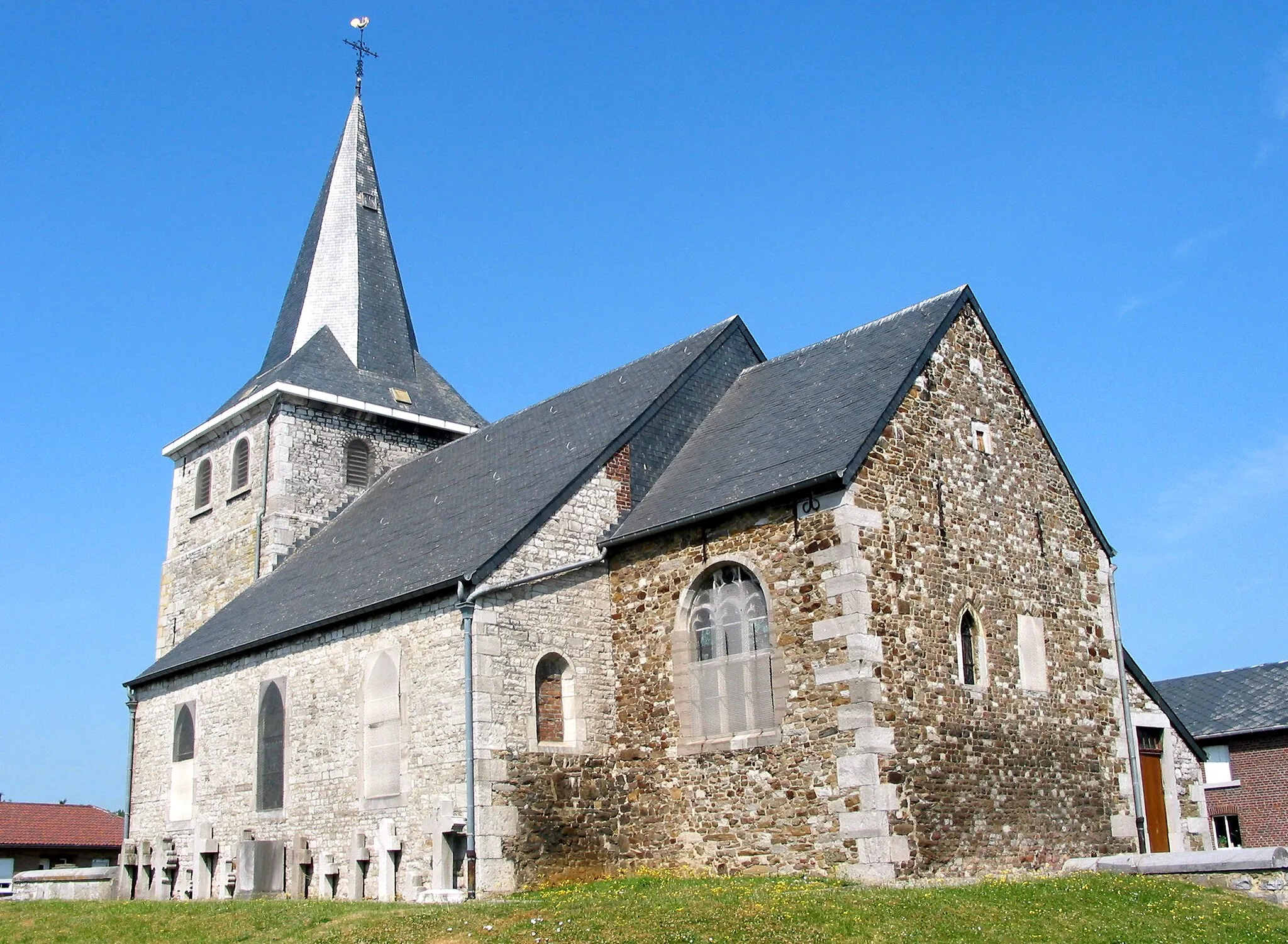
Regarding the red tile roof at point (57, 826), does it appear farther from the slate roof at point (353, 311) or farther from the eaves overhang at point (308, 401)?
the slate roof at point (353, 311)

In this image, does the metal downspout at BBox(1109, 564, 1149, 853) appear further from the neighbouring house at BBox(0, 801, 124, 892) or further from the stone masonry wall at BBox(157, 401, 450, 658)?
the neighbouring house at BBox(0, 801, 124, 892)

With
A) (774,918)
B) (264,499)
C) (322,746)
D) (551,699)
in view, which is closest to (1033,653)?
(551,699)

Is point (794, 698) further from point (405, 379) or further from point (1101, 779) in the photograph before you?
point (405, 379)

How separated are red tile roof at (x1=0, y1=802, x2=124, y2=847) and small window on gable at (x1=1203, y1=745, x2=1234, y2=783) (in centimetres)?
2942

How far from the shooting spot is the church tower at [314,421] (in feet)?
82.3

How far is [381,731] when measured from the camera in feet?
55.8

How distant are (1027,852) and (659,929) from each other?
656 centimetres

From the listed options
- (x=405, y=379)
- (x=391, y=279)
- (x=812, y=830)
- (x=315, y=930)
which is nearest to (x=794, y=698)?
(x=812, y=830)

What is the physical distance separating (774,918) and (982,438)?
8381mm

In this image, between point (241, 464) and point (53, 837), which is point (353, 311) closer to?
point (241, 464)

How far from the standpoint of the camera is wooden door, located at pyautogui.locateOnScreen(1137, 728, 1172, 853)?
18.5 meters

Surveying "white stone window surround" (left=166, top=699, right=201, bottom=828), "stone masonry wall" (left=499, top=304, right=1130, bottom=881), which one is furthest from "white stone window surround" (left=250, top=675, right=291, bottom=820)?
"stone masonry wall" (left=499, top=304, right=1130, bottom=881)

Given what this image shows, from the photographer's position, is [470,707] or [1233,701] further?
[1233,701]

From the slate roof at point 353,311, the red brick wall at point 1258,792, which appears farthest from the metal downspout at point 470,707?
the red brick wall at point 1258,792
